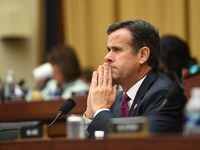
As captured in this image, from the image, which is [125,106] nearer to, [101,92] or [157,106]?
[101,92]

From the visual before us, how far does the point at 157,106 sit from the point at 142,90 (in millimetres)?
224

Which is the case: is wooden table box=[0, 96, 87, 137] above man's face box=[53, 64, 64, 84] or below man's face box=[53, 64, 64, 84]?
below

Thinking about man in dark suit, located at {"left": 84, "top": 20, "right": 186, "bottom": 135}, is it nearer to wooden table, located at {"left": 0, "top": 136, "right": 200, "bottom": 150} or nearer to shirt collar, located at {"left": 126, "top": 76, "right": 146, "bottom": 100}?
shirt collar, located at {"left": 126, "top": 76, "right": 146, "bottom": 100}

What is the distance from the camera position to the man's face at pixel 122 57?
332 cm

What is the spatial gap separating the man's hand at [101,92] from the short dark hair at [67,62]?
258 centimetres

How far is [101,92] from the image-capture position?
3.23 m

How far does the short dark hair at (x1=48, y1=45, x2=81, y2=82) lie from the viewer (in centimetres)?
593

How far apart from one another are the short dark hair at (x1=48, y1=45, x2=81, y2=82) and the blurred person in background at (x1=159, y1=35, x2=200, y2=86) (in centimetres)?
134

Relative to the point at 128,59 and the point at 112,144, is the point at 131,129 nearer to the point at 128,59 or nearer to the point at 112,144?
the point at 112,144

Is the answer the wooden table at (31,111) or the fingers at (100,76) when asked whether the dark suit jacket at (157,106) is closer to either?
the fingers at (100,76)

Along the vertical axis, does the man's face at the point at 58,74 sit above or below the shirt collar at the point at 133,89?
below

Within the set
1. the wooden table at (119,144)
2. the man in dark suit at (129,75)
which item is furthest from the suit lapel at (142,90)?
the wooden table at (119,144)

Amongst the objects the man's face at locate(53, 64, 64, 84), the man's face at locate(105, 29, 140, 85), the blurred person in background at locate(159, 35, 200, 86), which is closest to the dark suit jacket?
the man's face at locate(105, 29, 140, 85)

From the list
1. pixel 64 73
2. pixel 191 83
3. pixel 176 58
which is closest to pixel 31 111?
pixel 64 73
